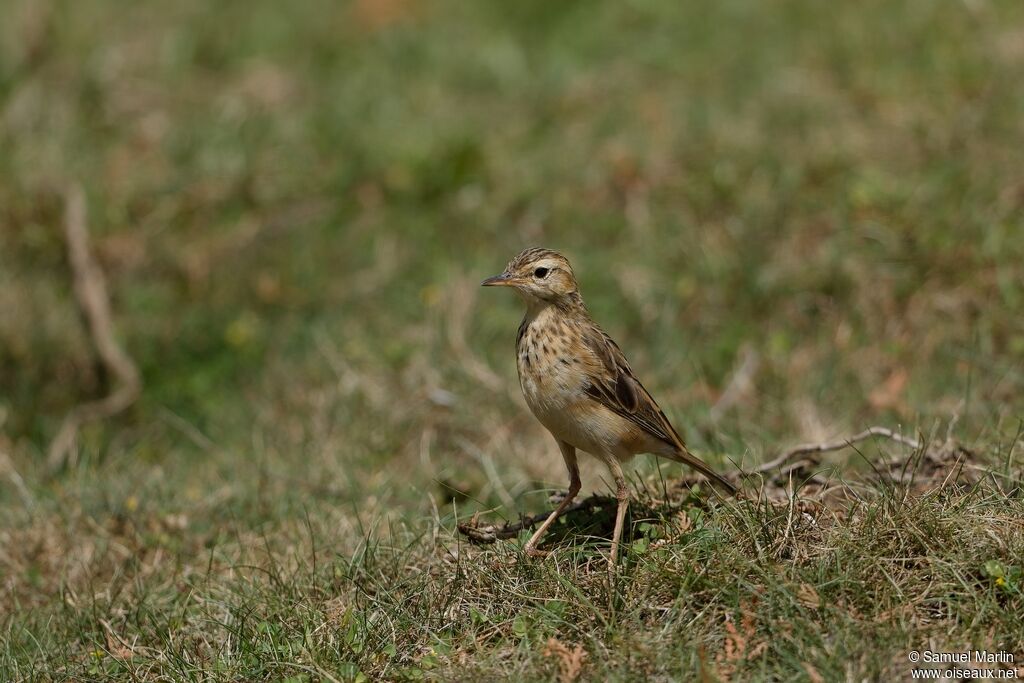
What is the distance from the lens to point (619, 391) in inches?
205

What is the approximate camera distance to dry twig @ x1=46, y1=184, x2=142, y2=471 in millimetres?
8148

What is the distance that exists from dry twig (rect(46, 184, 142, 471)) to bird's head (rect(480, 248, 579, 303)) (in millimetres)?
3569

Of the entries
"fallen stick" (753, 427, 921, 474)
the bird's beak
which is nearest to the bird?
the bird's beak

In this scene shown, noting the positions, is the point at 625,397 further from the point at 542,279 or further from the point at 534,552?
the point at 534,552

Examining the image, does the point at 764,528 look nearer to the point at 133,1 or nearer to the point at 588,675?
the point at 588,675

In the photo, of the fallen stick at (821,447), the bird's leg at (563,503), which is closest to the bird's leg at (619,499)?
the bird's leg at (563,503)

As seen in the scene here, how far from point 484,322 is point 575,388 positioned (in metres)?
3.17

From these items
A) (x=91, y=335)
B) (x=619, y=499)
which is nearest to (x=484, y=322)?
(x=91, y=335)

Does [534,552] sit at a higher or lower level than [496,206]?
lower

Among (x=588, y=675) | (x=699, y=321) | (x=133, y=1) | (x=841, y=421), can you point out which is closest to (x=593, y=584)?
(x=588, y=675)

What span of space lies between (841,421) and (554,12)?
559 cm

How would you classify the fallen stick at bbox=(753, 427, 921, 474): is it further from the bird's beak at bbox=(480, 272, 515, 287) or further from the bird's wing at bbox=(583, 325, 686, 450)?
the bird's beak at bbox=(480, 272, 515, 287)

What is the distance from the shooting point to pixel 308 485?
662cm

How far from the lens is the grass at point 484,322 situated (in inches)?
182
